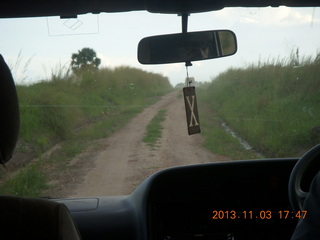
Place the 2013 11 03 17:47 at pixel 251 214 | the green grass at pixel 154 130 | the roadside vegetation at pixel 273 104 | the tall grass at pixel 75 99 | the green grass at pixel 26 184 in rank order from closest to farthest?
the 2013 11 03 17:47 at pixel 251 214, the green grass at pixel 26 184, the roadside vegetation at pixel 273 104, the tall grass at pixel 75 99, the green grass at pixel 154 130

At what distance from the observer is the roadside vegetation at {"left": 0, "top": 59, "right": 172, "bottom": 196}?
4559 millimetres

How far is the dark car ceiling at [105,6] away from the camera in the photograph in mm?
3305

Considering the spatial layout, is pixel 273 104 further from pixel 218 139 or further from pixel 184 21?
pixel 184 21

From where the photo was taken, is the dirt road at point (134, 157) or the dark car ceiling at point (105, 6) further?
the dirt road at point (134, 157)

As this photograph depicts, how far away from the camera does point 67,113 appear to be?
5094 millimetres

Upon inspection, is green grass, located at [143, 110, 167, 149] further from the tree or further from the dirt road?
the tree

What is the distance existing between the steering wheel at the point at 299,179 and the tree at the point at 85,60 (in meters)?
2.24

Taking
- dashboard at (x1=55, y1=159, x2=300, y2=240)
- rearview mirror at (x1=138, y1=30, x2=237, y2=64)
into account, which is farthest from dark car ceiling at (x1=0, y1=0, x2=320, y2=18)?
Result: dashboard at (x1=55, y1=159, x2=300, y2=240)

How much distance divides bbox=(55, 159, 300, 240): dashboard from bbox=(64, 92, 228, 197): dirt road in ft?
1.44

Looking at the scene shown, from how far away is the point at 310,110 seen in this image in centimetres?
484

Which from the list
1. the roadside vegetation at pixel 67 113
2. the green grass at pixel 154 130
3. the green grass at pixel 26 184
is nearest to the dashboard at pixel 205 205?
the green grass at pixel 26 184

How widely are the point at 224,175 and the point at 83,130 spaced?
2036 mm

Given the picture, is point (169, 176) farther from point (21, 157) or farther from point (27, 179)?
point (21, 157)

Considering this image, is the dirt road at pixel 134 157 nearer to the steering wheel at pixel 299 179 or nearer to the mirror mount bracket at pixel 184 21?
the mirror mount bracket at pixel 184 21
